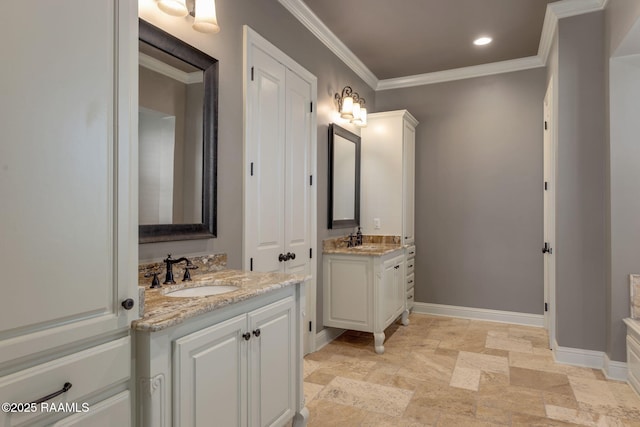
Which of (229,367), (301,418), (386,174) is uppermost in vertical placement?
(386,174)

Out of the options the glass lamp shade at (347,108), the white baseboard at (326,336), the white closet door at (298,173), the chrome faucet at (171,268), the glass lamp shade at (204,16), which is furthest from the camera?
the glass lamp shade at (347,108)

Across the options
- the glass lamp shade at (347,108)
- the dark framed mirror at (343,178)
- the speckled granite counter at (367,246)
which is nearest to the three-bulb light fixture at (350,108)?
the glass lamp shade at (347,108)

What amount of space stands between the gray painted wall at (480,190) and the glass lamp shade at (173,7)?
11.2ft

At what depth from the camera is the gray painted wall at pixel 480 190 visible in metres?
4.21

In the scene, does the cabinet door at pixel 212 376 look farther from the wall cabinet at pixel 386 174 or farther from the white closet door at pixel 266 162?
the wall cabinet at pixel 386 174

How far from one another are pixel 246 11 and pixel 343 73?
5.39 feet

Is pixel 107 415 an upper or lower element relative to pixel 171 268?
lower

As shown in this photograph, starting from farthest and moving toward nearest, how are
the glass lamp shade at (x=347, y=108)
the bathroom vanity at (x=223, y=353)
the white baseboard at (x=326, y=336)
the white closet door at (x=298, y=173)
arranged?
1. the glass lamp shade at (x=347, y=108)
2. the white baseboard at (x=326, y=336)
3. the white closet door at (x=298, y=173)
4. the bathroom vanity at (x=223, y=353)

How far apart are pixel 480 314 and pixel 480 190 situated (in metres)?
1.41

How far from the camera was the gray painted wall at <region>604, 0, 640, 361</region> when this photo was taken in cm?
278

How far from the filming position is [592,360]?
302 cm

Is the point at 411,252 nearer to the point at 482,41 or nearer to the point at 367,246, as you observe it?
the point at 367,246

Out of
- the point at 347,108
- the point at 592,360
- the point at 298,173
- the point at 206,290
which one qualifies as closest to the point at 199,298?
the point at 206,290

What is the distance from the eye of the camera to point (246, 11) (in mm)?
2516
